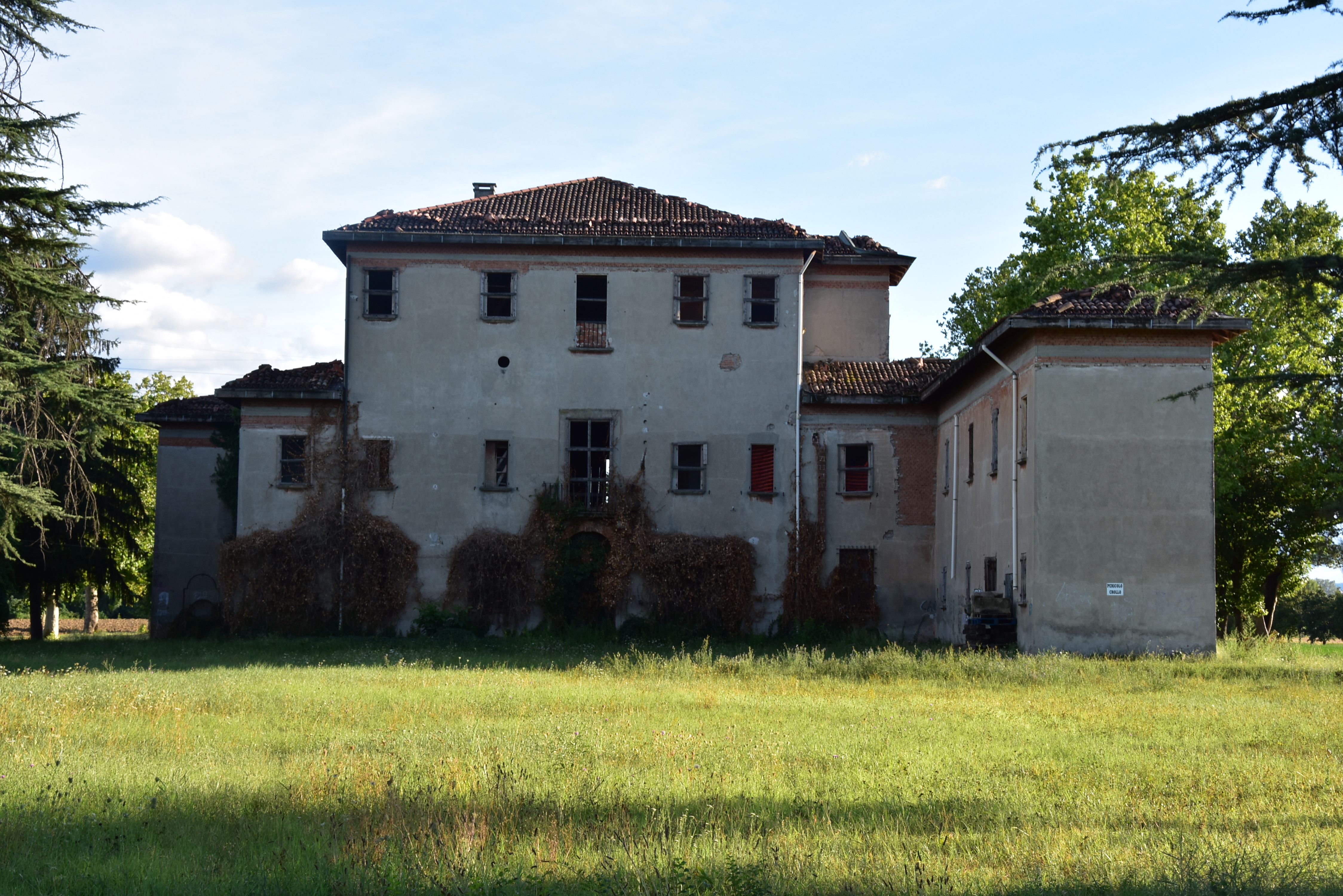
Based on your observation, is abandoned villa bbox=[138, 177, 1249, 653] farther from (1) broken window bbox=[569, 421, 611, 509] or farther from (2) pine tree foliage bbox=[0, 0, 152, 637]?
(2) pine tree foliage bbox=[0, 0, 152, 637]

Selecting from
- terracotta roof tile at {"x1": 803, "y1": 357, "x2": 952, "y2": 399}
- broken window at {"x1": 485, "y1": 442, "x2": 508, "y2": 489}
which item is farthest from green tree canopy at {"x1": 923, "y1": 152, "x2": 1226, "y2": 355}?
broken window at {"x1": 485, "y1": 442, "x2": 508, "y2": 489}

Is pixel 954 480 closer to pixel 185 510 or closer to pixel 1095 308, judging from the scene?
pixel 1095 308

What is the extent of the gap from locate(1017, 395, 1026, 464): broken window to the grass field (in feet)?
20.4

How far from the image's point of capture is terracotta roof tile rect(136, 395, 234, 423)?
3528 cm

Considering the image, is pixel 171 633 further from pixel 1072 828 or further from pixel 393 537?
pixel 1072 828

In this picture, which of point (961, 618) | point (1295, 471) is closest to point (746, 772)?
point (961, 618)

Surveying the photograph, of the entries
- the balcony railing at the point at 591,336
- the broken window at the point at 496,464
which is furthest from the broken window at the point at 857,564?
the broken window at the point at 496,464

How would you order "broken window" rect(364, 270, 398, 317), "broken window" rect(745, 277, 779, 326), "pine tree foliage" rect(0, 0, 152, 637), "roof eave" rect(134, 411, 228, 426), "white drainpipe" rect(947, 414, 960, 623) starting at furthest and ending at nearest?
"roof eave" rect(134, 411, 228, 426) < "broken window" rect(745, 277, 779, 326) < "broken window" rect(364, 270, 398, 317) < "white drainpipe" rect(947, 414, 960, 623) < "pine tree foliage" rect(0, 0, 152, 637)

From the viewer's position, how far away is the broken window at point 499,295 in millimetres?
30578

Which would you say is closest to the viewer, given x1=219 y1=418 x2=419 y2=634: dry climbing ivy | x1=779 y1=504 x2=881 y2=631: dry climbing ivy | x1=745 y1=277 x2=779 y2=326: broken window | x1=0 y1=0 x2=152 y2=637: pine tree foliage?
x1=0 y1=0 x2=152 y2=637: pine tree foliage

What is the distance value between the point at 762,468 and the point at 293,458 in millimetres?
11584

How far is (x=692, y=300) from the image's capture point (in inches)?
1204

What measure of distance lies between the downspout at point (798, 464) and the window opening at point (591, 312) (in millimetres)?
4839

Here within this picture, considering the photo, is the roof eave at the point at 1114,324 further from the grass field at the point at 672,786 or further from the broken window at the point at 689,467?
the broken window at the point at 689,467
